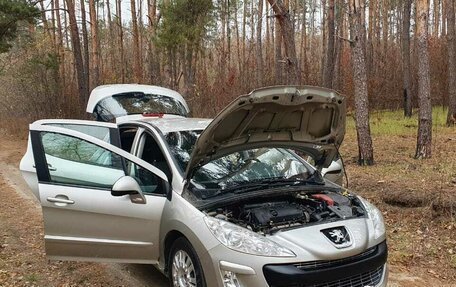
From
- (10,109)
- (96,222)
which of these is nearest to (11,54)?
(10,109)

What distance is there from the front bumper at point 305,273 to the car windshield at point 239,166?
3.28ft

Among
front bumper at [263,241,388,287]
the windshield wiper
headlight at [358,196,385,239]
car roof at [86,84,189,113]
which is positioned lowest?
front bumper at [263,241,388,287]

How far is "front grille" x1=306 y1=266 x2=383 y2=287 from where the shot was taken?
340cm

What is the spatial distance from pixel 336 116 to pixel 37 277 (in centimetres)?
362

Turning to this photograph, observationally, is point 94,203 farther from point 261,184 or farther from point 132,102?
point 132,102

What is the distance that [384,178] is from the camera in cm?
848

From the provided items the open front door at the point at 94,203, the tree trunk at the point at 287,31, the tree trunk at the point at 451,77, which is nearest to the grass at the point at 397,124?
the tree trunk at the point at 451,77

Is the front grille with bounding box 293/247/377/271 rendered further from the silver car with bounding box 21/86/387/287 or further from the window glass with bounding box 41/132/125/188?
the window glass with bounding box 41/132/125/188

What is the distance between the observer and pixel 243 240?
3373mm

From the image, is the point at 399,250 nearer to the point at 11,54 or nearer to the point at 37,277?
the point at 37,277

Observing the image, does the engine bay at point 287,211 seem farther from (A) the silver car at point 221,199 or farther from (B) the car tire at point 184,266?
(B) the car tire at point 184,266

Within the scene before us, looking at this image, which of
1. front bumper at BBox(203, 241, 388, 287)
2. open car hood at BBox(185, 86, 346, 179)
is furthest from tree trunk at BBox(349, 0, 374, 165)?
front bumper at BBox(203, 241, 388, 287)

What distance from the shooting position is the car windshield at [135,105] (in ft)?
27.7

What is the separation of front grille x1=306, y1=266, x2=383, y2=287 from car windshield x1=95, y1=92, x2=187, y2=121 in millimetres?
5706
